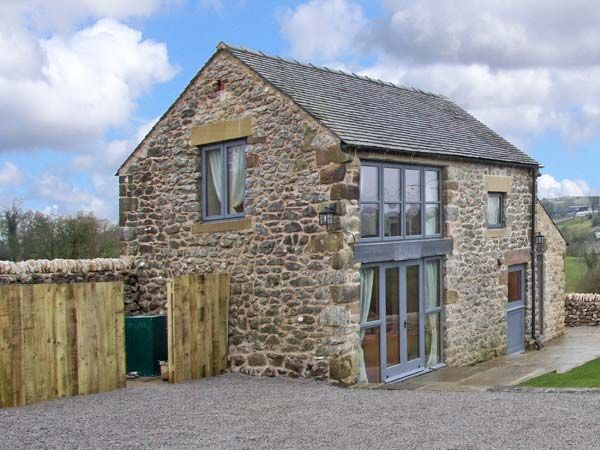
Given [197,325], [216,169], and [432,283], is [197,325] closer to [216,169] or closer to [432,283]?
[216,169]

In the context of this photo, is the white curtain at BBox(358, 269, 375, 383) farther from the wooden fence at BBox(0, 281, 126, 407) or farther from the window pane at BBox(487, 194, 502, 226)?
the window pane at BBox(487, 194, 502, 226)

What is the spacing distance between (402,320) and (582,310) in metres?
11.7

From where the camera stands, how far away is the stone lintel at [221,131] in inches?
539

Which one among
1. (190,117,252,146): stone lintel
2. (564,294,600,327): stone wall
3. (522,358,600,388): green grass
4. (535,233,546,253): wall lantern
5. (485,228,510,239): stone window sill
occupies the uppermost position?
(190,117,252,146): stone lintel

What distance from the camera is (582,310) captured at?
23516 mm

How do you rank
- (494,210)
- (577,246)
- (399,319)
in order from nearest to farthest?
(399,319) → (494,210) → (577,246)

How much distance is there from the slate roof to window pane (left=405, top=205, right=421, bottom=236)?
1090 millimetres

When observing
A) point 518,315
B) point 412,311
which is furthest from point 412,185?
point 518,315

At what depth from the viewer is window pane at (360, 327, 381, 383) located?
1310cm

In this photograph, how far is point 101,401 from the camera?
35.0ft

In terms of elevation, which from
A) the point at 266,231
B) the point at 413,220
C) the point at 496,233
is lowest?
the point at 496,233

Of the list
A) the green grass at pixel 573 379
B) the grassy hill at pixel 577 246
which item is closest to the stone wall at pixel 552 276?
the green grass at pixel 573 379

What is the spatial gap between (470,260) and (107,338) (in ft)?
25.7

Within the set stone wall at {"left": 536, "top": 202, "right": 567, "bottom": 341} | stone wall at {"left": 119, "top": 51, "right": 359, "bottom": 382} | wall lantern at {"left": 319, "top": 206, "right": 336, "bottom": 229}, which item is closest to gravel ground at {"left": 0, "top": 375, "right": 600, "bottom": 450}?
stone wall at {"left": 119, "top": 51, "right": 359, "bottom": 382}
